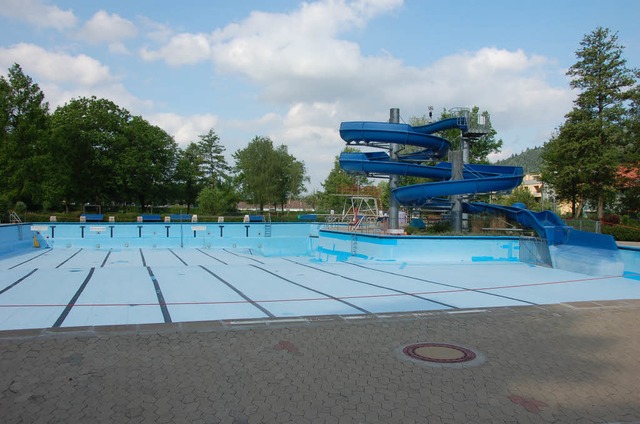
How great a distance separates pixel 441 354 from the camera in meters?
5.71

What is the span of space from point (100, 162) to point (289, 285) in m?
48.0

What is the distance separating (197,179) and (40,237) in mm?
47559

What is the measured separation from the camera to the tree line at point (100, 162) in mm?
42594

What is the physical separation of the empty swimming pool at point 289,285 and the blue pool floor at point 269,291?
23mm

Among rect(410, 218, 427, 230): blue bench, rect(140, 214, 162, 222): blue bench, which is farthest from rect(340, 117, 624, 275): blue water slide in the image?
rect(140, 214, 162, 222): blue bench

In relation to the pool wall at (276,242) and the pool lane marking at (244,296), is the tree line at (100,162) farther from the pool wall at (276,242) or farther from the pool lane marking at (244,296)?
the pool lane marking at (244,296)

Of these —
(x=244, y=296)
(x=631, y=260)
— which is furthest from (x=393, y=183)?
(x=244, y=296)

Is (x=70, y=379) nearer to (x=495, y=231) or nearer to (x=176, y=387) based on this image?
(x=176, y=387)

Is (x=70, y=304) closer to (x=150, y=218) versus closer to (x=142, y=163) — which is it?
(x=150, y=218)

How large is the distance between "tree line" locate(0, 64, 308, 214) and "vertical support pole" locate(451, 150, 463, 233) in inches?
1271

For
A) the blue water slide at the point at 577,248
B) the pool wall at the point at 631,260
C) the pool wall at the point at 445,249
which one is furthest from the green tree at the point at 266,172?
the pool wall at the point at 631,260

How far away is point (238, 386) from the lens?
4.52 metres

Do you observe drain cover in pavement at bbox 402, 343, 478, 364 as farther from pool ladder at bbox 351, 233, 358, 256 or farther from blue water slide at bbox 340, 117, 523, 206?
pool ladder at bbox 351, 233, 358, 256

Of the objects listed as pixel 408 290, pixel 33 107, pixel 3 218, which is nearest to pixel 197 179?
pixel 33 107
